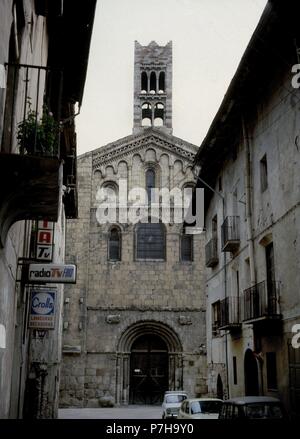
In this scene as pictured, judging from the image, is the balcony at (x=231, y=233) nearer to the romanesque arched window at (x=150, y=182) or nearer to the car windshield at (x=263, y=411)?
the car windshield at (x=263, y=411)

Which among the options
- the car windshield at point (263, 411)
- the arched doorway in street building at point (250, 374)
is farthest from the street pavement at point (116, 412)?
the car windshield at point (263, 411)

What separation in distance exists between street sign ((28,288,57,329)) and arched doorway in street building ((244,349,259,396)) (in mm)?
6873

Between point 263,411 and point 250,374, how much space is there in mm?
5627

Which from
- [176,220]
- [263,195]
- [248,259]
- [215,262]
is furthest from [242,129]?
[176,220]

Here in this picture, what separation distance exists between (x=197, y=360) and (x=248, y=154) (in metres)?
17.8

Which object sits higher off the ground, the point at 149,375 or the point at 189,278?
the point at 189,278

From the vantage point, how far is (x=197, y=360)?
3195cm

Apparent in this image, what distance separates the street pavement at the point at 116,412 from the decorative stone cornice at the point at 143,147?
13.9 metres

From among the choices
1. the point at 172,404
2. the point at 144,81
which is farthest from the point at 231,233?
the point at 144,81

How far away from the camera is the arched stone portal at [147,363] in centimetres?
3178

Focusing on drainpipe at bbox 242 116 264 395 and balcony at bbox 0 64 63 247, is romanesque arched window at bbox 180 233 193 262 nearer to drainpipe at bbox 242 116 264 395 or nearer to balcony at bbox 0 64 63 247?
drainpipe at bbox 242 116 264 395

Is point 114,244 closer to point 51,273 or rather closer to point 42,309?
point 42,309

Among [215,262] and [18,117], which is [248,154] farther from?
[18,117]

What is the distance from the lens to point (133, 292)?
32.8 meters
